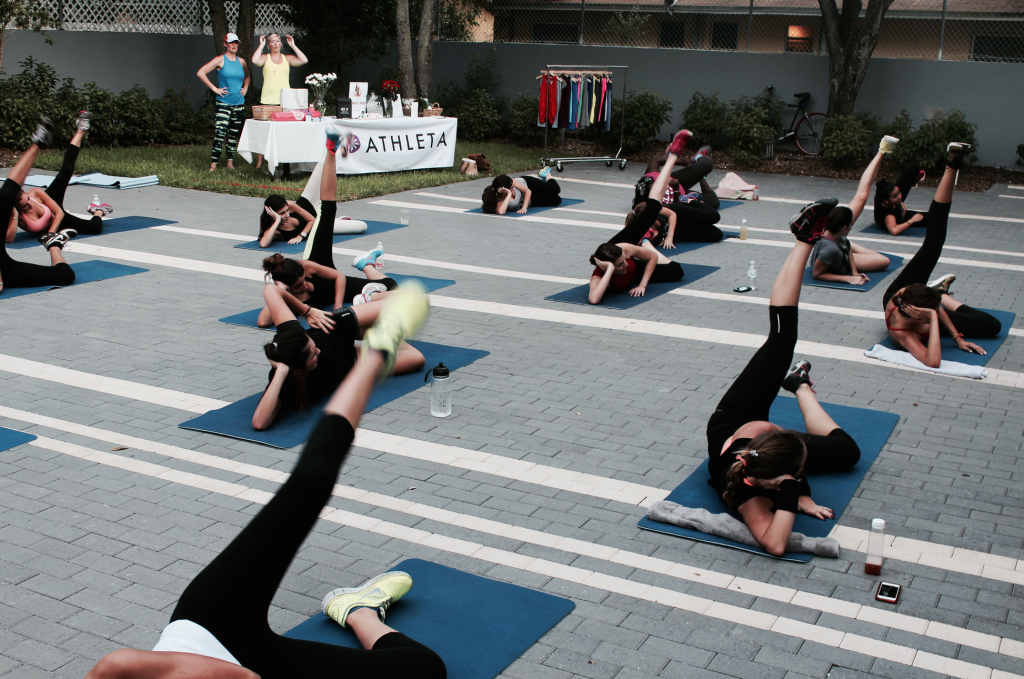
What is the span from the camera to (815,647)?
142 inches

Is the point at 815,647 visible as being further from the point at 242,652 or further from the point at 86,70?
the point at 86,70

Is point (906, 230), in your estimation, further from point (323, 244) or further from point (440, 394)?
point (440, 394)

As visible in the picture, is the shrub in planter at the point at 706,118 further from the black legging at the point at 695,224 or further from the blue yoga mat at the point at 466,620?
the blue yoga mat at the point at 466,620

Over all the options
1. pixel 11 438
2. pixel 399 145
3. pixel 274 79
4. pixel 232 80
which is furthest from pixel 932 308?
pixel 232 80

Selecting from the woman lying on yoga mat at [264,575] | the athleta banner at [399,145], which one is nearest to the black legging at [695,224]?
the athleta banner at [399,145]

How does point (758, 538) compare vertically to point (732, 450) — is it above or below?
below

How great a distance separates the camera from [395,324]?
106 inches

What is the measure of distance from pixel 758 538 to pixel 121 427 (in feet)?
13.0

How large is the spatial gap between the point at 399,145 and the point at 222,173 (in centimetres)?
311

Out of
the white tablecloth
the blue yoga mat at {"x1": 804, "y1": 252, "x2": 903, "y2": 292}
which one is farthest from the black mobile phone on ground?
the white tablecloth

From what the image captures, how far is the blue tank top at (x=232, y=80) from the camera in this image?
48.4ft

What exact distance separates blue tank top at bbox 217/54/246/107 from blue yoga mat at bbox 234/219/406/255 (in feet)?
14.3

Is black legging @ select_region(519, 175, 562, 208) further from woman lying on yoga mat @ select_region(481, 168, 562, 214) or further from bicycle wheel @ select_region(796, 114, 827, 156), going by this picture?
bicycle wheel @ select_region(796, 114, 827, 156)

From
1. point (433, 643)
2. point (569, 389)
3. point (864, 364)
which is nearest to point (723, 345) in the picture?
point (864, 364)
